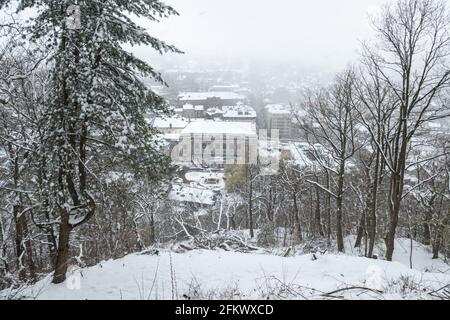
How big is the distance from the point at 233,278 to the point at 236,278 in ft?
0.27

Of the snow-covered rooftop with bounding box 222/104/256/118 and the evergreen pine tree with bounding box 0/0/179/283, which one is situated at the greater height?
the snow-covered rooftop with bounding box 222/104/256/118

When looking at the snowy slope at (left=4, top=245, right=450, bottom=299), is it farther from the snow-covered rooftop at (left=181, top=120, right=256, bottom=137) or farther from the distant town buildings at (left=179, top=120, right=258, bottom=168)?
the snow-covered rooftop at (left=181, top=120, right=256, bottom=137)

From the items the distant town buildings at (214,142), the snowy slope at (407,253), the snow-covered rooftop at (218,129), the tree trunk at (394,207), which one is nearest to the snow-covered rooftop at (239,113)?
the snow-covered rooftop at (218,129)

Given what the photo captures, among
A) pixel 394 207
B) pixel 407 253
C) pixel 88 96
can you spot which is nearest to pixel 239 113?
pixel 407 253

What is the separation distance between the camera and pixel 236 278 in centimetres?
769

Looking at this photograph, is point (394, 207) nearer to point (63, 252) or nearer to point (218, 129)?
point (63, 252)

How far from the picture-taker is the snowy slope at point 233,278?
5.49 metres

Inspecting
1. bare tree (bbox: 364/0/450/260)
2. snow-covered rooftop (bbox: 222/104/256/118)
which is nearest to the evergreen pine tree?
bare tree (bbox: 364/0/450/260)

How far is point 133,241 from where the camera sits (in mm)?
21781

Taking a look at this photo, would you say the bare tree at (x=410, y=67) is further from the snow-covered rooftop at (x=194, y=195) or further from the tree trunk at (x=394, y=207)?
the snow-covered rooftop at (x=194, y=195)

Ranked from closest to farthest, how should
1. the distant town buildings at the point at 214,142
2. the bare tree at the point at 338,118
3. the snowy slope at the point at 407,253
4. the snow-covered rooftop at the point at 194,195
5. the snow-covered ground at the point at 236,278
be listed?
the snow-covered ground at the point at 236,278
the bare tree at the point at 338,118
the snowy slope at the point at 407,253
the snow-covered rooftop at the point at 194,195
the distant town buildings at the point at 214,142

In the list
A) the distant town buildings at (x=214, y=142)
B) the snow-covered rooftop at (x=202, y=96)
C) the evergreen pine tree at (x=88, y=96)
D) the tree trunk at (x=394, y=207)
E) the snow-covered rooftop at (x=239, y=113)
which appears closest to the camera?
the evergreen pine tree at (x=88, y=96)

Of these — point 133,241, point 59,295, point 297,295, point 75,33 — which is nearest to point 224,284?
point 297,295

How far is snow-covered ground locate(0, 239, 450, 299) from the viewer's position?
17.7 ft
